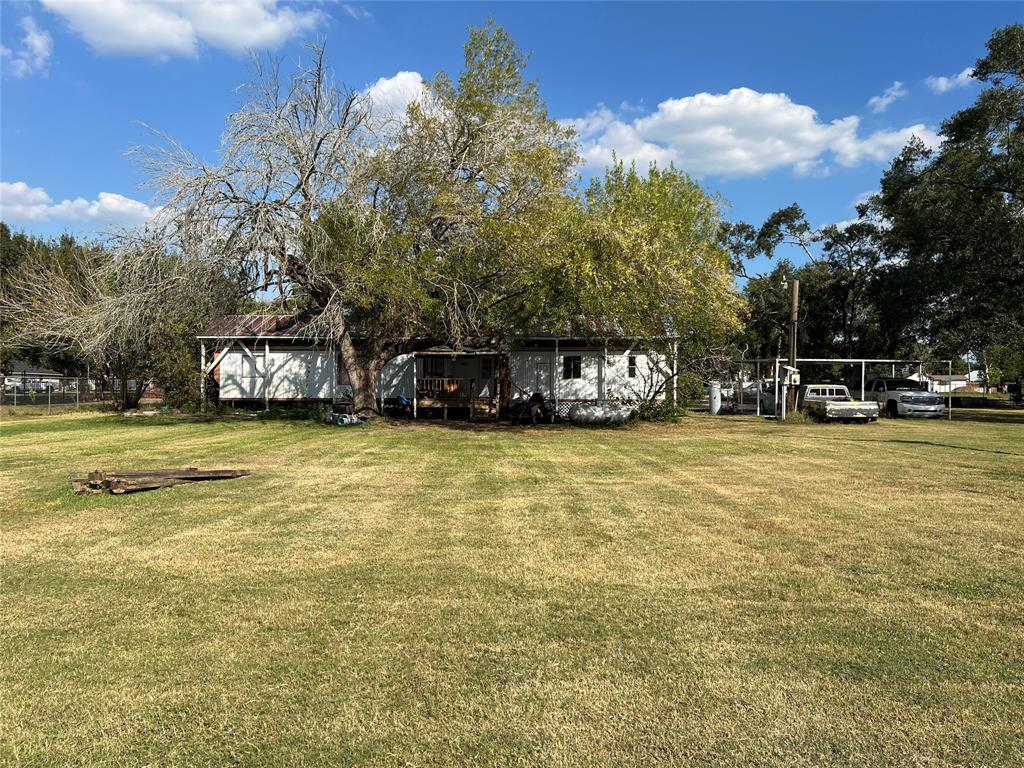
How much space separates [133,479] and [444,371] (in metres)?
17.9

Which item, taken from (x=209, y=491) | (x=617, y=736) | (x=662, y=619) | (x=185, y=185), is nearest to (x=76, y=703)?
(x=617, y=736)

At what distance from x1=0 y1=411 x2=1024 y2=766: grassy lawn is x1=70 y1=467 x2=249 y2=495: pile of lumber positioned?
32cm

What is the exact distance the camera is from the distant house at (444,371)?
2406 cm

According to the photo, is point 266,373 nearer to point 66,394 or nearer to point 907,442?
point 66,394

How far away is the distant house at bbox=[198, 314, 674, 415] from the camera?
2406cm

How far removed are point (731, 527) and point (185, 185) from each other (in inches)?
596

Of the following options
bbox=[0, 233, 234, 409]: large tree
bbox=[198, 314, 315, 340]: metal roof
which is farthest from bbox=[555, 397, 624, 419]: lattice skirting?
bbox=[0, 233, 234, 409]: large tree

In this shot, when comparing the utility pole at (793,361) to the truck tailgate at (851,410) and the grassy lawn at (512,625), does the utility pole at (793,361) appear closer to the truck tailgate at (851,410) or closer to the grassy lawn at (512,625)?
the truck tailgate at (851,410)

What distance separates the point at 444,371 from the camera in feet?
87.1

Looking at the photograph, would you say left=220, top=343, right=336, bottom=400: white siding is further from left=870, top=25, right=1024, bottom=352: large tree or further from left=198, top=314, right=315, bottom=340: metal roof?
left=870, top=25, right=1024, bottom=352: large tree

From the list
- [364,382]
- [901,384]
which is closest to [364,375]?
[364,382]

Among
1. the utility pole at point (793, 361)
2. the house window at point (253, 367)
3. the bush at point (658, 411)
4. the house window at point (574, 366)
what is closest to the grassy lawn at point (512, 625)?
the bush at point (658, 411)

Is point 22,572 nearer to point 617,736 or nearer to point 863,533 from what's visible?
point 617,736

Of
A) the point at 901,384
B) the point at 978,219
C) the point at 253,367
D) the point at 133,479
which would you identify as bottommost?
the point at 133,479
